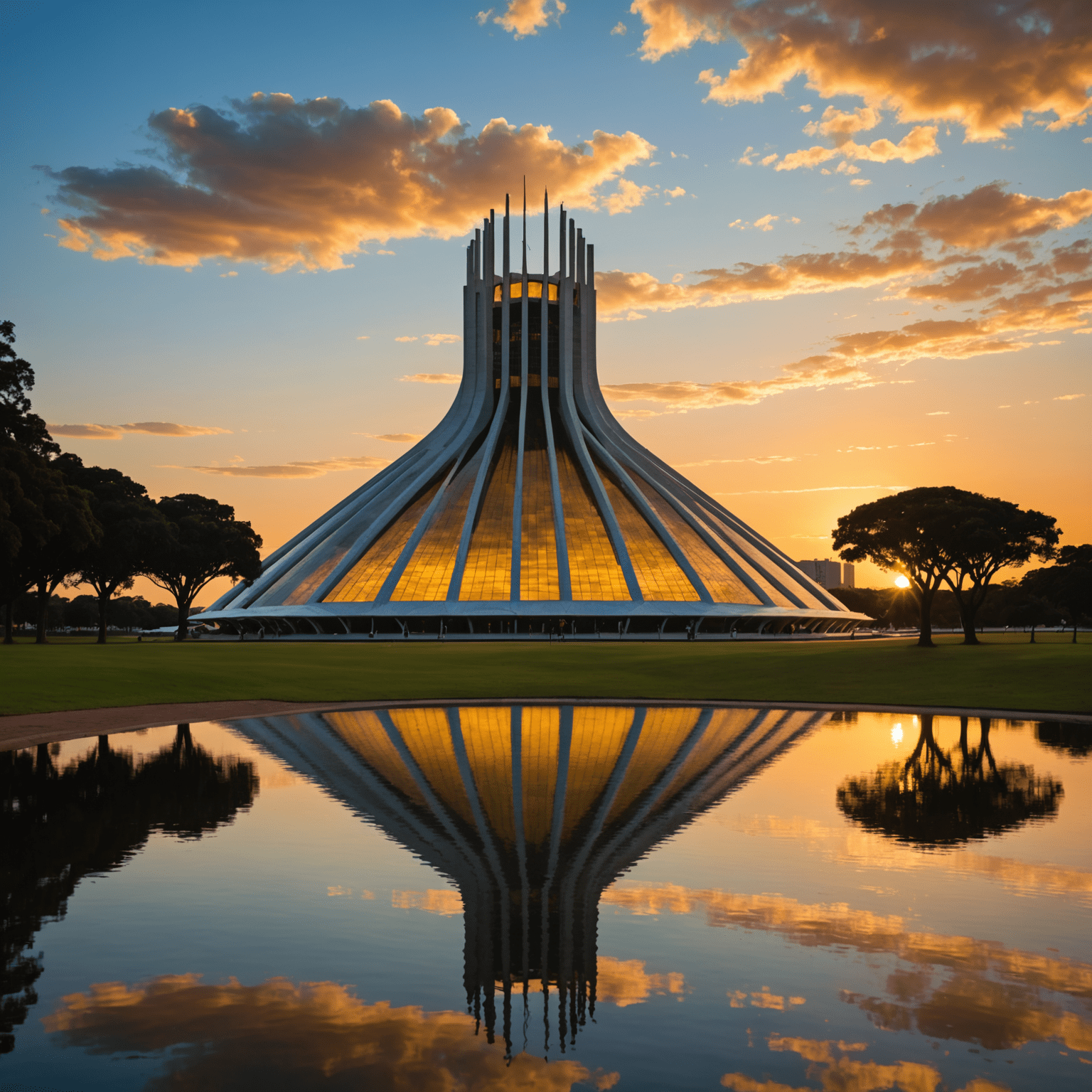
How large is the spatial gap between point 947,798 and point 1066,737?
39.3 ft

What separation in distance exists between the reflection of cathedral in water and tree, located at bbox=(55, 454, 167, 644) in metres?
50.7

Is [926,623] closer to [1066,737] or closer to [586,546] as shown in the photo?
[586,546]

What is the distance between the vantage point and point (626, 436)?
100000 millimetres

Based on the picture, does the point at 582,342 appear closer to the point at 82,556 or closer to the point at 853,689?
the point at 82,556

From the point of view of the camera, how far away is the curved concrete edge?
83.5ft

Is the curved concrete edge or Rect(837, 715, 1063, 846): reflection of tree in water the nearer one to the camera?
Rect(837, 715, 1063, 846): reflection of tree in water

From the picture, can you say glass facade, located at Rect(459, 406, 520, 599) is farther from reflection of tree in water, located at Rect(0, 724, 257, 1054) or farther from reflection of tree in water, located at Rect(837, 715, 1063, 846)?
reflection of tree in water, located at Rect(837, 715, 1063, 846)

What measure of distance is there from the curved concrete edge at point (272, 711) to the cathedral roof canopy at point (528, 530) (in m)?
41.2

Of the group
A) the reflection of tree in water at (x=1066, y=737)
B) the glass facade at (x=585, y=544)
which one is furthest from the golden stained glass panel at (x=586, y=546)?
the reflection of tree in water at (x=1066, y=737)

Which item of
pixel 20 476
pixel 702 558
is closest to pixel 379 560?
pixel 702 558

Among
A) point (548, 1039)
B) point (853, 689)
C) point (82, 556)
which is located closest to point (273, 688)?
point (853, 689)

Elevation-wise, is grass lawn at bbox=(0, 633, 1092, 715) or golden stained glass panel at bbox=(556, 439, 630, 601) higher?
golden stained glass panel at bbox=(556, 439, 630, 601)

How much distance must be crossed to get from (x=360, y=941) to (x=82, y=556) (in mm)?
71493

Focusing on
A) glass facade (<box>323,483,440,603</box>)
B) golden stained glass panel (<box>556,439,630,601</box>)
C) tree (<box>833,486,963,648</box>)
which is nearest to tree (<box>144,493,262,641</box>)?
glass facade (<box>323,483,440,603</box>)
